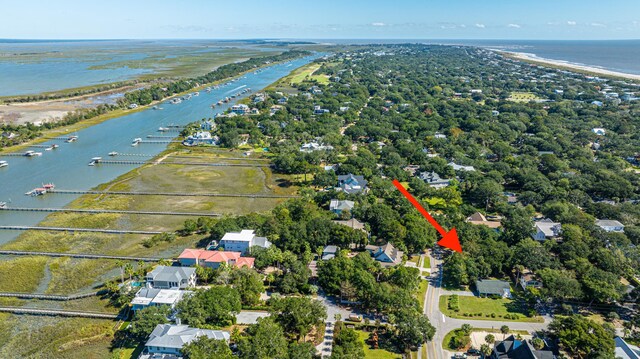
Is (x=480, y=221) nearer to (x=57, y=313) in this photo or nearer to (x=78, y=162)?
(x=57, y=313)

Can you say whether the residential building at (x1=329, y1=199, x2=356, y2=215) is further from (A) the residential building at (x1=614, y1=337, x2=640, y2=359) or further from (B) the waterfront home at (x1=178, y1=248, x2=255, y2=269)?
(A) the residential building at (x1=614, y1=337, x2=640, y2=359)

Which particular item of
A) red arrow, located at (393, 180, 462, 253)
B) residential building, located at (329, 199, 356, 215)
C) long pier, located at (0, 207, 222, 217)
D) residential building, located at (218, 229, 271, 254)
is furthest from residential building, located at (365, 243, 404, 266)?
long pier, located at (0, 207, 222, 217)

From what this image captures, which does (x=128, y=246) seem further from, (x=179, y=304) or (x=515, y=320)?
(x=515, y=320)

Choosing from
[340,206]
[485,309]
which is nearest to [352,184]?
[340,206]

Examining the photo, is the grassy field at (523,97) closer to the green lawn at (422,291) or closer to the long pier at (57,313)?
the green lawn at (422,291)

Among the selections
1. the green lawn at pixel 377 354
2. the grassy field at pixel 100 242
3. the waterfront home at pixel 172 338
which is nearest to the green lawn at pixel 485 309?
the green lawn at pixel 377 354

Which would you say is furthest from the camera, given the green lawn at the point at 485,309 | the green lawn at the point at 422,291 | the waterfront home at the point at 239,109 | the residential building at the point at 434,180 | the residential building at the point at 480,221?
the waterfront home at the point at 239,109

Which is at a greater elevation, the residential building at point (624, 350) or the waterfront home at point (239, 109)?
the waterfront home at point (239, 109)

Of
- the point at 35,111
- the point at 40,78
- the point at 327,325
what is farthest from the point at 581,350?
the point at 40,78
